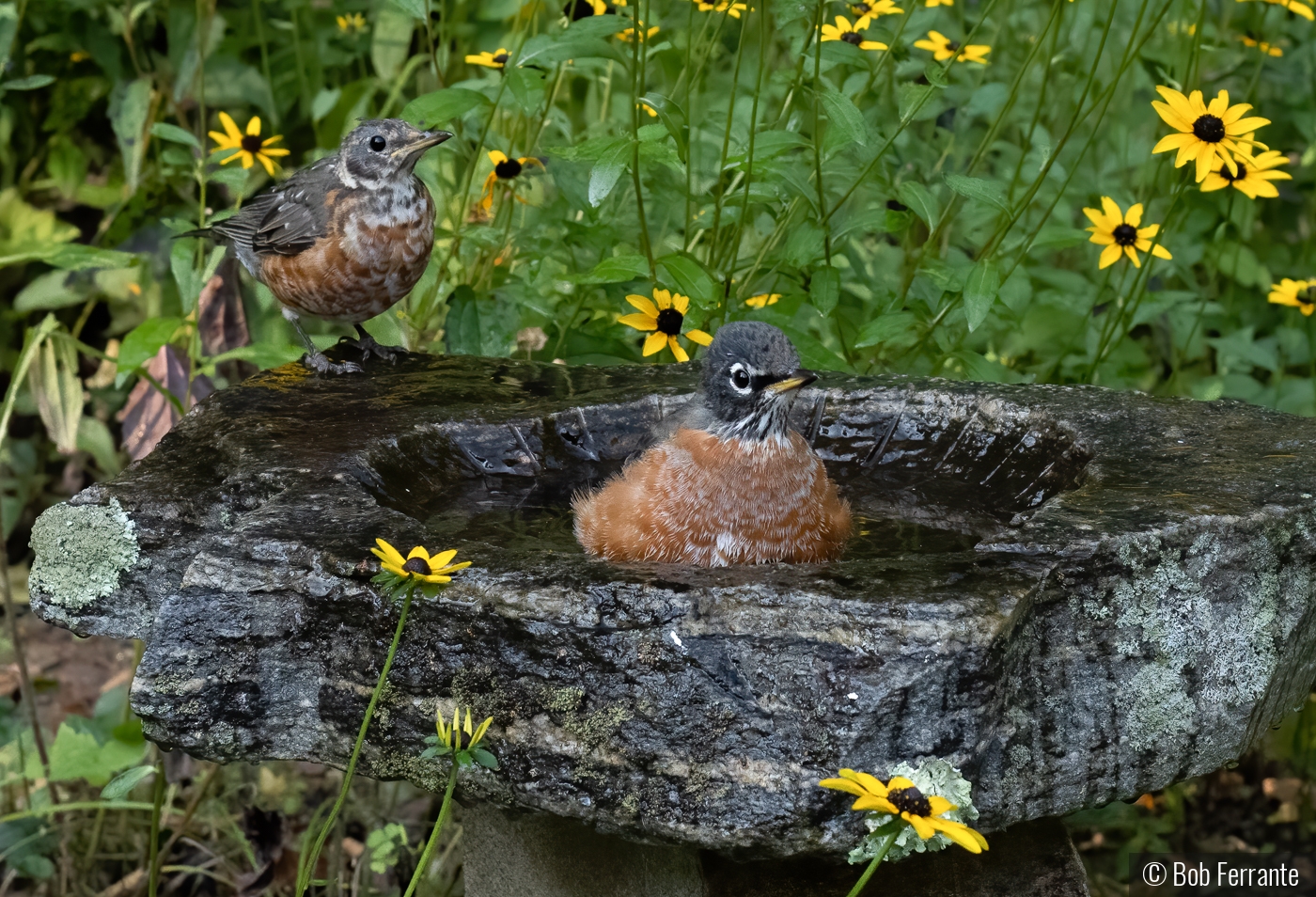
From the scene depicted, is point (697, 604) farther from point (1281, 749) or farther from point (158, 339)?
point (1281, 749)

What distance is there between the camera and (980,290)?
377 centimetres

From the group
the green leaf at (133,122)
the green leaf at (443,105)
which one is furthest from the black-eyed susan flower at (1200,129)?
the green leaf at (133,122)

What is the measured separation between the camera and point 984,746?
7.64 feet

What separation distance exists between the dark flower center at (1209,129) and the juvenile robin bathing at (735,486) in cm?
146

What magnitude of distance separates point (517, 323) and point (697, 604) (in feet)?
8.03

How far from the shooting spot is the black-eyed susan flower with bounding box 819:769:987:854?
1.96 meters

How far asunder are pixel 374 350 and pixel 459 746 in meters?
2.25

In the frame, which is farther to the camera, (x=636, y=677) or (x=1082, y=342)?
(x=1082, y=342)

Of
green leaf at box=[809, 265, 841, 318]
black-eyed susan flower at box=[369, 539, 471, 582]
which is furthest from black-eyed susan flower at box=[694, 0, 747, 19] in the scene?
black-eyed susan flower at box=[369, 539, 471, 582]

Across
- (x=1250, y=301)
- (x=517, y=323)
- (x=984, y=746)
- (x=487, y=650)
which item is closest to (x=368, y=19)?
(x=517, y=323)

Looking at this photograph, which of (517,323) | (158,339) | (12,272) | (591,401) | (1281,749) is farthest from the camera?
(12,272)

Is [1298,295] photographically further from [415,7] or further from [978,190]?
[415,7]

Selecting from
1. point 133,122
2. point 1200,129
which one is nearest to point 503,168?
point 1200,129

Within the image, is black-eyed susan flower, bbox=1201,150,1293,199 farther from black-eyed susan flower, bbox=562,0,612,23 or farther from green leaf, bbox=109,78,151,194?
green leaf, bbox=109,78,151,194
